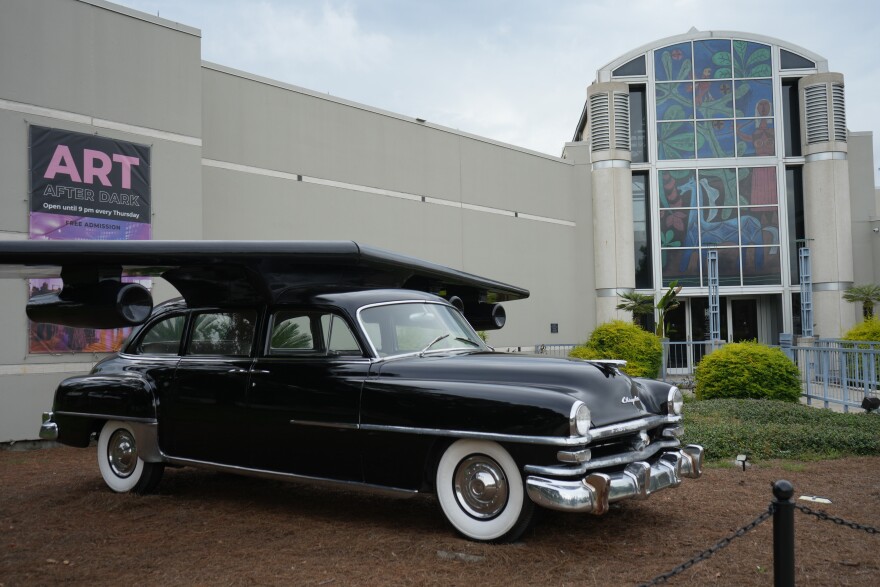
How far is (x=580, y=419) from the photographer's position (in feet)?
16.0

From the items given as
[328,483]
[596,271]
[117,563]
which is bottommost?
[117,563]

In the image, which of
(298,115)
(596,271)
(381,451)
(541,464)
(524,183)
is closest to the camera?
(541,464)

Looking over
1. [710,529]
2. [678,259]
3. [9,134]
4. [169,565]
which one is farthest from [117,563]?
[678,259]

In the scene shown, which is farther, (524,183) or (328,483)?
(524,183)

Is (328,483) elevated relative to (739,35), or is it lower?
lower

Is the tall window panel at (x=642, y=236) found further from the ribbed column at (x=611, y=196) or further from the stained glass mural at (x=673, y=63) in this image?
the stained glass mural at (x=673, y=63)

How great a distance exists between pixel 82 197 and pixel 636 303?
16508 millimetres

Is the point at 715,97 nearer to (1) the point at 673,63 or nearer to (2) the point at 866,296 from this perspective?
(1) the point at 673,63

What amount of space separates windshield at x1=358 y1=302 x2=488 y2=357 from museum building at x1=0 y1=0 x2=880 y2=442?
687 centimetres

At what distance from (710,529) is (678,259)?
2032cm

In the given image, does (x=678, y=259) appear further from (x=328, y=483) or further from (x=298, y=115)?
(x=328, y=483)

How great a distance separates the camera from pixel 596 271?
24.3 m

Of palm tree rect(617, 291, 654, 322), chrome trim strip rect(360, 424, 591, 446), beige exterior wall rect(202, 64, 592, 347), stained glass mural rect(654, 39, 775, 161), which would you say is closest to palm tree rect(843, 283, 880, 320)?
stained glass mural rect(654, 39, 775, 161)

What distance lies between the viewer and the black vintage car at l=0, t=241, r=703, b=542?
5.07 metres
